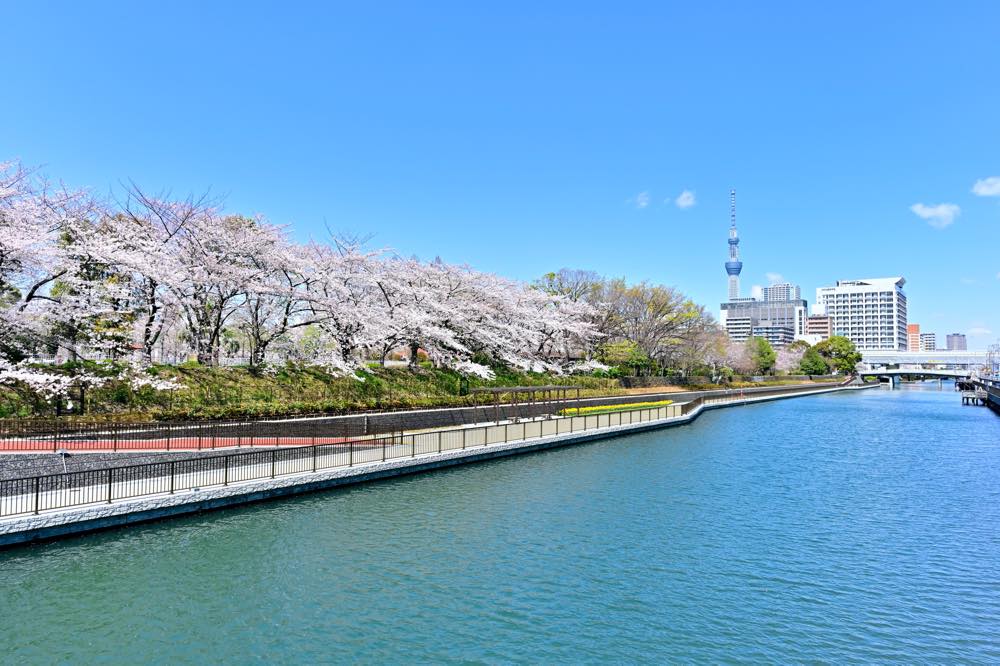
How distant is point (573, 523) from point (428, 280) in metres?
33.7

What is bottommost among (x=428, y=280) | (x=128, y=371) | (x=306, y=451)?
(x=306, y=451)

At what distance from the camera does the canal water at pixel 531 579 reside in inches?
428

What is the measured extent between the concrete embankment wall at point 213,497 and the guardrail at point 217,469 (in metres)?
0.32

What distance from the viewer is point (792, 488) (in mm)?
24750

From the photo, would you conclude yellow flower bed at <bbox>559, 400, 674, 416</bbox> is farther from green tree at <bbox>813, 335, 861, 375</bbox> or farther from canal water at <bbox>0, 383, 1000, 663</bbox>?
green tree at <bbox>813, 335, 861, 375</bbox>

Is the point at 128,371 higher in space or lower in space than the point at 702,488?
higher

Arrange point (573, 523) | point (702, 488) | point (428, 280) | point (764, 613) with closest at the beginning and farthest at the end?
point (764, 613), point (573, 523), point (702, 488), point (428, 280)

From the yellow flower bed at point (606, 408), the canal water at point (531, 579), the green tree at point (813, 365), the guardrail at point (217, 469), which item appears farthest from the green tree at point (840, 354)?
the guardrail at point (217, 469)

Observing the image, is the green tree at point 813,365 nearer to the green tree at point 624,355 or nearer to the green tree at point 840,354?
the green tree at point 840,354

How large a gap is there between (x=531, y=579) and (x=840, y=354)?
543ft

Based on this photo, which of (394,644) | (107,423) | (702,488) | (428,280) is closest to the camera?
(394,644)

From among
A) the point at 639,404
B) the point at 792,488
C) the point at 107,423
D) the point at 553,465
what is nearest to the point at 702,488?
the point at 792,488

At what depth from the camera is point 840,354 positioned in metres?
154

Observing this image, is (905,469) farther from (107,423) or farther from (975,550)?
(107,423)
